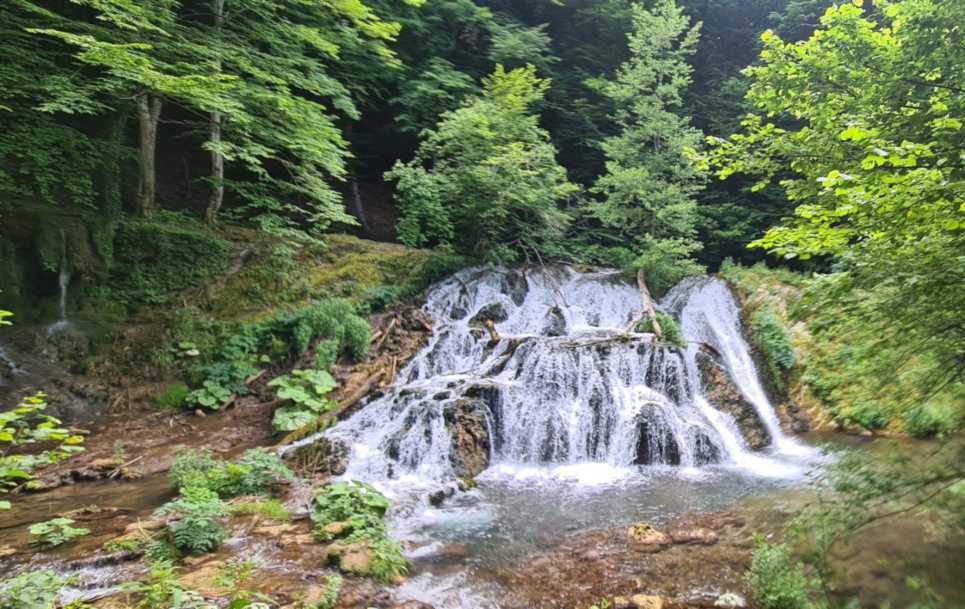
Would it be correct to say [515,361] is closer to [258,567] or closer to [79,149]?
[258,567]

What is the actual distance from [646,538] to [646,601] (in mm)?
1294

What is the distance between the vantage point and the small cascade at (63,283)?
8.46 metres

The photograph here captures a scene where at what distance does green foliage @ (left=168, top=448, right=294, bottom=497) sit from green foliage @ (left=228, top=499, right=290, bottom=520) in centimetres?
49

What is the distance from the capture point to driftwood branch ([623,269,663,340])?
1021 centimetres

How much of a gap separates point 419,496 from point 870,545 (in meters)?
4.68

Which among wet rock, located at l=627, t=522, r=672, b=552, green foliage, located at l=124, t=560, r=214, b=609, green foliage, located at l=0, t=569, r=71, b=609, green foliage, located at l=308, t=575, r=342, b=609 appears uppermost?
green foliage, located at l=0, t=569, r=71, b=609

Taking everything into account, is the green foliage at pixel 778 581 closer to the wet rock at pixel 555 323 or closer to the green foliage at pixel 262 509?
the green foliage at pixel 262 509

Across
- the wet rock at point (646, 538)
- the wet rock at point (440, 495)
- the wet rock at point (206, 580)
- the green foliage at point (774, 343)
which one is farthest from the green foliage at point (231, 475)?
the green foliage at point (774, 343)

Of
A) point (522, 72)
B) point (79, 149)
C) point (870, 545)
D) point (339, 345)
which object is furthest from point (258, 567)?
point (522, 72)

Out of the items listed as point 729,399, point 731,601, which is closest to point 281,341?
point 731,601

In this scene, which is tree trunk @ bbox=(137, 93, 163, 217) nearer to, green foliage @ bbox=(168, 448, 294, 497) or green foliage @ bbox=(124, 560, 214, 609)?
green foliage @ bbox=(168, 448, 294, 497)

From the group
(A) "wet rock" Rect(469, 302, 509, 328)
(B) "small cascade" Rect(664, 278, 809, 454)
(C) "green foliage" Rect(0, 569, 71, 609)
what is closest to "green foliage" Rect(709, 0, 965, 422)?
(C) "green foliage" Rect(0, 569, 71, 609)

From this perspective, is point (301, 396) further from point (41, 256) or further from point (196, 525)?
point (41, 256)

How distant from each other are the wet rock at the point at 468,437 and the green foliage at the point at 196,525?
3425 millimetres
